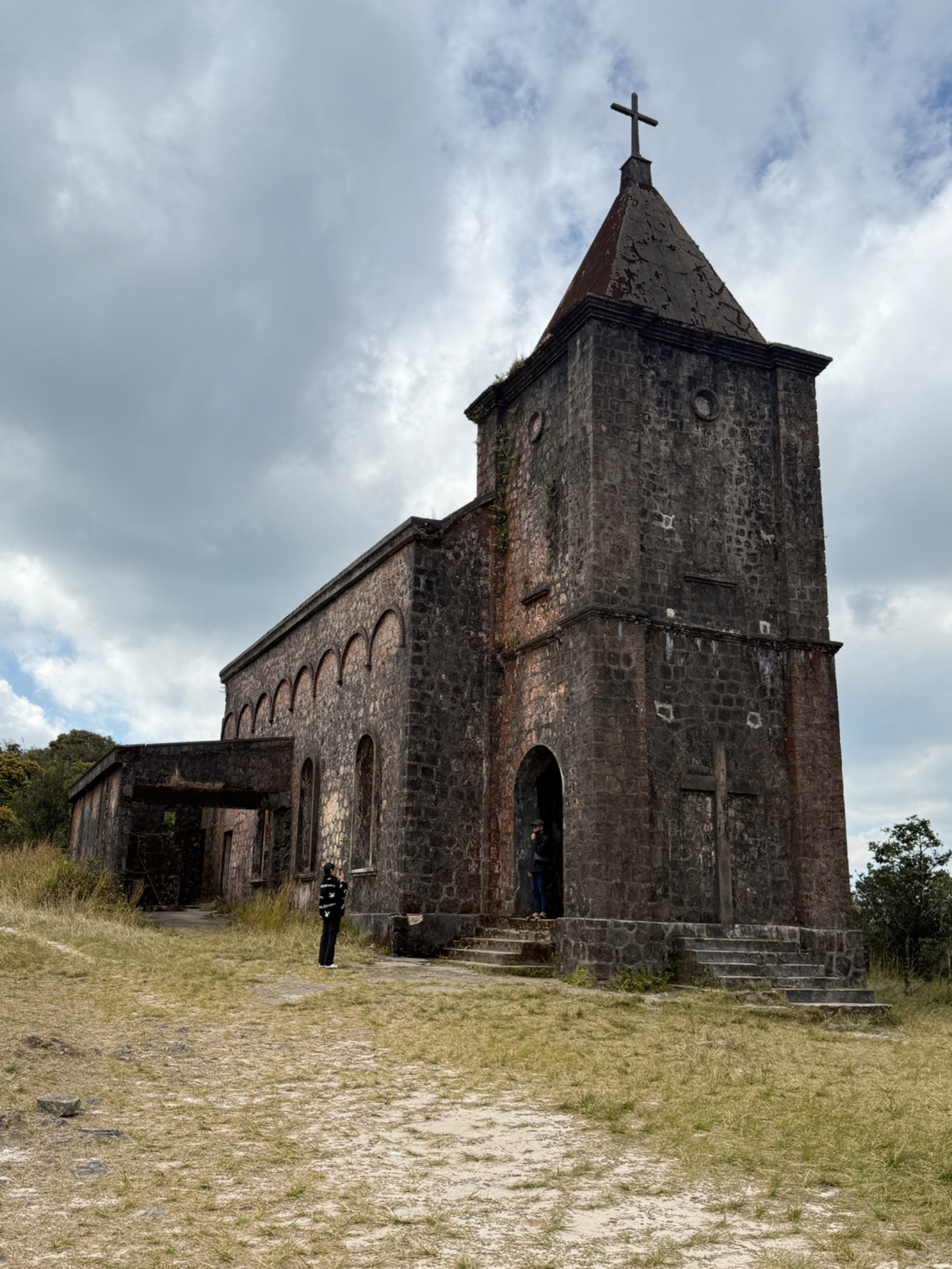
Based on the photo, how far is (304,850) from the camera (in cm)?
2198

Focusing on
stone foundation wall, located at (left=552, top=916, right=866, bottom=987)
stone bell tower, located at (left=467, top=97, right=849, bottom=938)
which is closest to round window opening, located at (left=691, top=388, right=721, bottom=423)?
stone bell tower, located at (left=467, top=97, right=849, bottom=938)

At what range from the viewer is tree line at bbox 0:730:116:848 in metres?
37.6

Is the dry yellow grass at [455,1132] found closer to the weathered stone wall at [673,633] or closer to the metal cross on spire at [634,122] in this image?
the weathered stone wall at [673,633]

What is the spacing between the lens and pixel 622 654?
14.9m

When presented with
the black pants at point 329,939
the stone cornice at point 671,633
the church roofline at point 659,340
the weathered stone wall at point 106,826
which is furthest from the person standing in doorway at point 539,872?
the weathered stone wall at point 106,826

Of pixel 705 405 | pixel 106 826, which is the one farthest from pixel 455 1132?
pixel 106 826

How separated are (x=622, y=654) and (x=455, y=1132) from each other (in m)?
9.41

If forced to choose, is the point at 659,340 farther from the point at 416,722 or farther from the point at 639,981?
the point at 639,981

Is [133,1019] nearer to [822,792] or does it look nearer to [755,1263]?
[755,1263]

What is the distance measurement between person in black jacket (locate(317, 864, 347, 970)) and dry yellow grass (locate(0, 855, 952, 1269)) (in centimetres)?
212

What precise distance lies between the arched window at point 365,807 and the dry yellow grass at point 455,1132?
22.6ft

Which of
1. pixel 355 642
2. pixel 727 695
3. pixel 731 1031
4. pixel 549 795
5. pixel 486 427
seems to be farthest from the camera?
pixel 355 642

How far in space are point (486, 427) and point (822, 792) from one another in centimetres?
862

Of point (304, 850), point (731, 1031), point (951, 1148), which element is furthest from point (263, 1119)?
point (304, 850)
